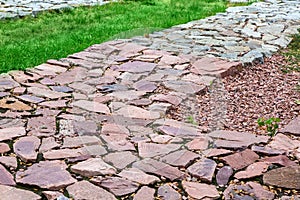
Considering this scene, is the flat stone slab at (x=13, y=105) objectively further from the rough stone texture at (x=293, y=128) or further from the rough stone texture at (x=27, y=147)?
the rough stone texture at (x=293, y=128)

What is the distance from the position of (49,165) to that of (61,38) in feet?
11.0

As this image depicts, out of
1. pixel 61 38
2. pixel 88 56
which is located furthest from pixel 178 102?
pixel 61 38

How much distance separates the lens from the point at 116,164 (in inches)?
117

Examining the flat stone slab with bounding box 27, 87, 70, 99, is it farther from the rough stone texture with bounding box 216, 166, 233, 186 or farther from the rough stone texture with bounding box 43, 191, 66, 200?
the rough stone texture with bounding box 216, 166, 233, 186

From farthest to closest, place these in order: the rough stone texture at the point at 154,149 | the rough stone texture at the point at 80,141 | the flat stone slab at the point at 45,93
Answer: the flat stone slab at the point at 45,93
the rough stone texture at the point at 80,141
the rough stone texture at the point at 154,149

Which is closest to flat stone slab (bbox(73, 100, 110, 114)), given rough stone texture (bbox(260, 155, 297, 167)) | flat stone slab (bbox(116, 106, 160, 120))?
flat stone slab (bbox(116, 106, 160, 120))

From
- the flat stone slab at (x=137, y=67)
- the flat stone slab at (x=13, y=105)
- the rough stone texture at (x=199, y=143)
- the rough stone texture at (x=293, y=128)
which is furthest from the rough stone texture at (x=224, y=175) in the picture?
the flat stone slab at (x=137, y=67)

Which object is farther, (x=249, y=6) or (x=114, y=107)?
(x=249, y=6)

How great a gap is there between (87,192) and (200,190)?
597 mm

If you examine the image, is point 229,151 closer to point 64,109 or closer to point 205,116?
point 205,116

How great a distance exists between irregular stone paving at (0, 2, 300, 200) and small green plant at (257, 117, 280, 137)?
0.27ft

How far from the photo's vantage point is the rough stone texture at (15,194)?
260 cm

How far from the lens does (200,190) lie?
270 cm

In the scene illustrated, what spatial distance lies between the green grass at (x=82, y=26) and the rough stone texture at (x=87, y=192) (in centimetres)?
232
